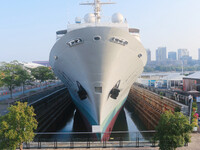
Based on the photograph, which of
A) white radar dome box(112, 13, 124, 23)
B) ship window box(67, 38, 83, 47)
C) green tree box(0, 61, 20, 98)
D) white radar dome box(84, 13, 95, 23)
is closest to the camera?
ship window box(67, 38, 83, 47)

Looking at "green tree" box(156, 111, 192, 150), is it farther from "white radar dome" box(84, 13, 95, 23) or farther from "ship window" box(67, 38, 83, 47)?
"white radar dome" box(84, 13, 95, 23)

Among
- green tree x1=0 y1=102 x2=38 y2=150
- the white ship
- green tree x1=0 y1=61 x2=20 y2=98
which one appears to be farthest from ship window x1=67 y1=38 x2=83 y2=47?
green tree x1=0 y1=61 x2=20 y2=98

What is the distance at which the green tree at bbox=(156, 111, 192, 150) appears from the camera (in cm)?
756

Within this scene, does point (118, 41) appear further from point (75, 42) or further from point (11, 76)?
point (11, 76)

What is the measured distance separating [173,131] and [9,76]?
2226 cm

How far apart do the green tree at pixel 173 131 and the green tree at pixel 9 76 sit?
→ 831 inches

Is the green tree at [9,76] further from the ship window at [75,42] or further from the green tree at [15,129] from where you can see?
the green tree at [15,129]

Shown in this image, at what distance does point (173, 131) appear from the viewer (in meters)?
7.67

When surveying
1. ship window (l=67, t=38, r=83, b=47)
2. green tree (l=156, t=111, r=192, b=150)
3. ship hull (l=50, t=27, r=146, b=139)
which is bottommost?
green tree (l=156, t=111, r=192, b=150)

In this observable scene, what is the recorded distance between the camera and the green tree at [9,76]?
23.0 metres

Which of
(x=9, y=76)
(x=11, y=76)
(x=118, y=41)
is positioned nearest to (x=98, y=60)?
(x=118, y=41)

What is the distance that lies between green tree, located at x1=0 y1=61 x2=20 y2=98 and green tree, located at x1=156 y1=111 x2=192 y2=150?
69.3 ft

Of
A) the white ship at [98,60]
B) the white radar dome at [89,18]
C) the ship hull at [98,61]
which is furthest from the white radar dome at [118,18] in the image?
the ship hull at [98,61]

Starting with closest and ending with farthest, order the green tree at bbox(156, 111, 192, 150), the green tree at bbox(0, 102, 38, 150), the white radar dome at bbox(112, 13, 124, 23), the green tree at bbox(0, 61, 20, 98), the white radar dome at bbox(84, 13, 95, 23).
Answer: the green tree at bbox(156, 111, 192, 150) < the green tree at bbox(0, 102, 38, 150) < the white radar dome at bbox(112, 13, 124, 23) < the white radar dome at bbox(84, 13, 95, 23) < the green tree at bbox(0, 61, 20, 98)
